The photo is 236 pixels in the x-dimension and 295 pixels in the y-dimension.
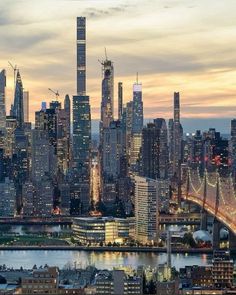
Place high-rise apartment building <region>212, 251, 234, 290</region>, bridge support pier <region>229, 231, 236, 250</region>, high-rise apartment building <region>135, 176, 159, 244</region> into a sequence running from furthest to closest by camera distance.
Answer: high-rise apartment building <region>135, 176, 159, 244</region> → bridge support pier <region>229, 231, 236, 250</region> → high-rise apartment building <region>212, 251, 234, 290</region>

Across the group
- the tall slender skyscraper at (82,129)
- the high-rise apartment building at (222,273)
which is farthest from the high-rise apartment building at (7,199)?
the high-rise apartment building at (222,273)

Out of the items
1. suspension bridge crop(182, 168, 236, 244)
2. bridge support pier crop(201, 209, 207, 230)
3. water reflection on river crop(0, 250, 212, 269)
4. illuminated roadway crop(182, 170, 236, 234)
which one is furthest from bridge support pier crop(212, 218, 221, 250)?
bridge support pier crop(201, 209, 207, 230)

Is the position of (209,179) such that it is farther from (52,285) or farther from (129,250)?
(52,285)

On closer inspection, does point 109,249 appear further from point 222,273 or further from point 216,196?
point 222,273

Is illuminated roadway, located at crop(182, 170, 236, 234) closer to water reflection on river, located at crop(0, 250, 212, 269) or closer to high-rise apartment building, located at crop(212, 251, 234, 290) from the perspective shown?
water reflection on river, located at crop(0, 250, 212, 269)

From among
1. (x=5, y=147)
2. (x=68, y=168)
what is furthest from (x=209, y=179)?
(x=5, y=147)

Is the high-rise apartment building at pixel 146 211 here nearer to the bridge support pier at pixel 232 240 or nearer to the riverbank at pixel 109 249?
the riverbank at pixel 109 249

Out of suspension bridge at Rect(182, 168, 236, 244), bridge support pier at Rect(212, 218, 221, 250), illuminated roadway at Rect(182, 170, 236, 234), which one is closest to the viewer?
bridge support pier at Rect(212, 218, 221, 250)
